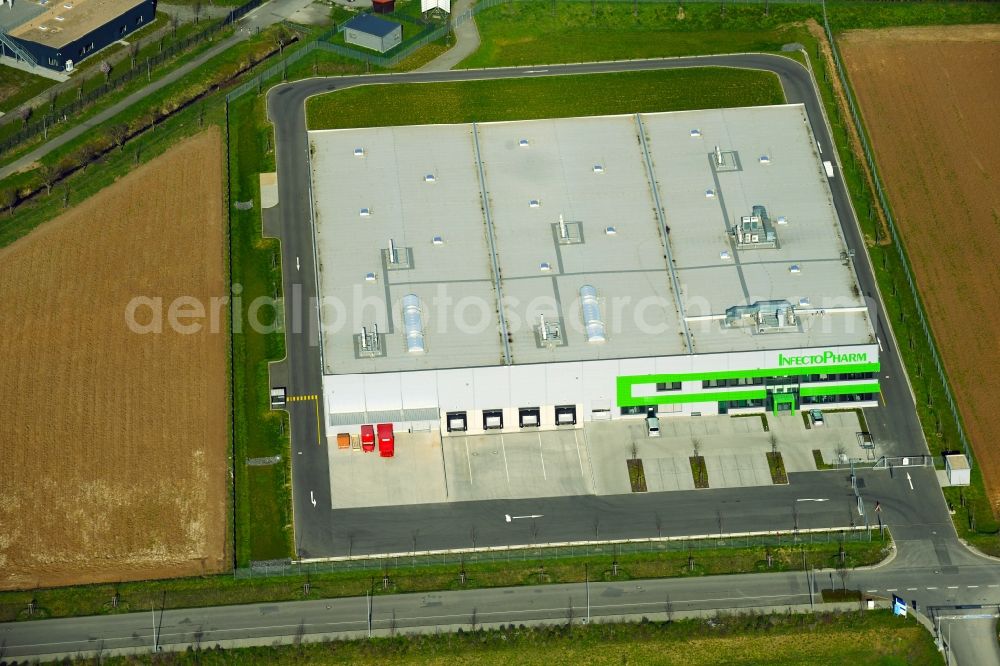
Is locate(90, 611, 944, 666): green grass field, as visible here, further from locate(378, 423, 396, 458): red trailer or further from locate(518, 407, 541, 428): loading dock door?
locate(518, 407, 541, 428): loading dock door

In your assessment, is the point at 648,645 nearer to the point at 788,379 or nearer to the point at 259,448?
the point at 788,379

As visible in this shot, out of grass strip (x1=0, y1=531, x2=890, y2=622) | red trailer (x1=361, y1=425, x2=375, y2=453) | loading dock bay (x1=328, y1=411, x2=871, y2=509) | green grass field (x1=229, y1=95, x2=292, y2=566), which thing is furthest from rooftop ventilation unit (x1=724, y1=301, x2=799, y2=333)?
green grass field (x1=229, y1=95, x2=292, y2=566)

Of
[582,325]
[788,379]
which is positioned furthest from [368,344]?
[788,379]

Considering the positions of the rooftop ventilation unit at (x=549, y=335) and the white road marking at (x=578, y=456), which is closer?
the white road marking at (x=578, y=456)

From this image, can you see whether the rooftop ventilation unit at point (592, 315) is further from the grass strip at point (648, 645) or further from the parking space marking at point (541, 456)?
the grass strip at point (648, 645)

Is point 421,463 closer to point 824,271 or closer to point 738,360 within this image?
point 738,360

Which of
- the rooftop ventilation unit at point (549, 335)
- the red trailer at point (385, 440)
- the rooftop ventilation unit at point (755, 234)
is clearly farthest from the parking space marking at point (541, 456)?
the rooftop ventilation unit at point (755, 234)
